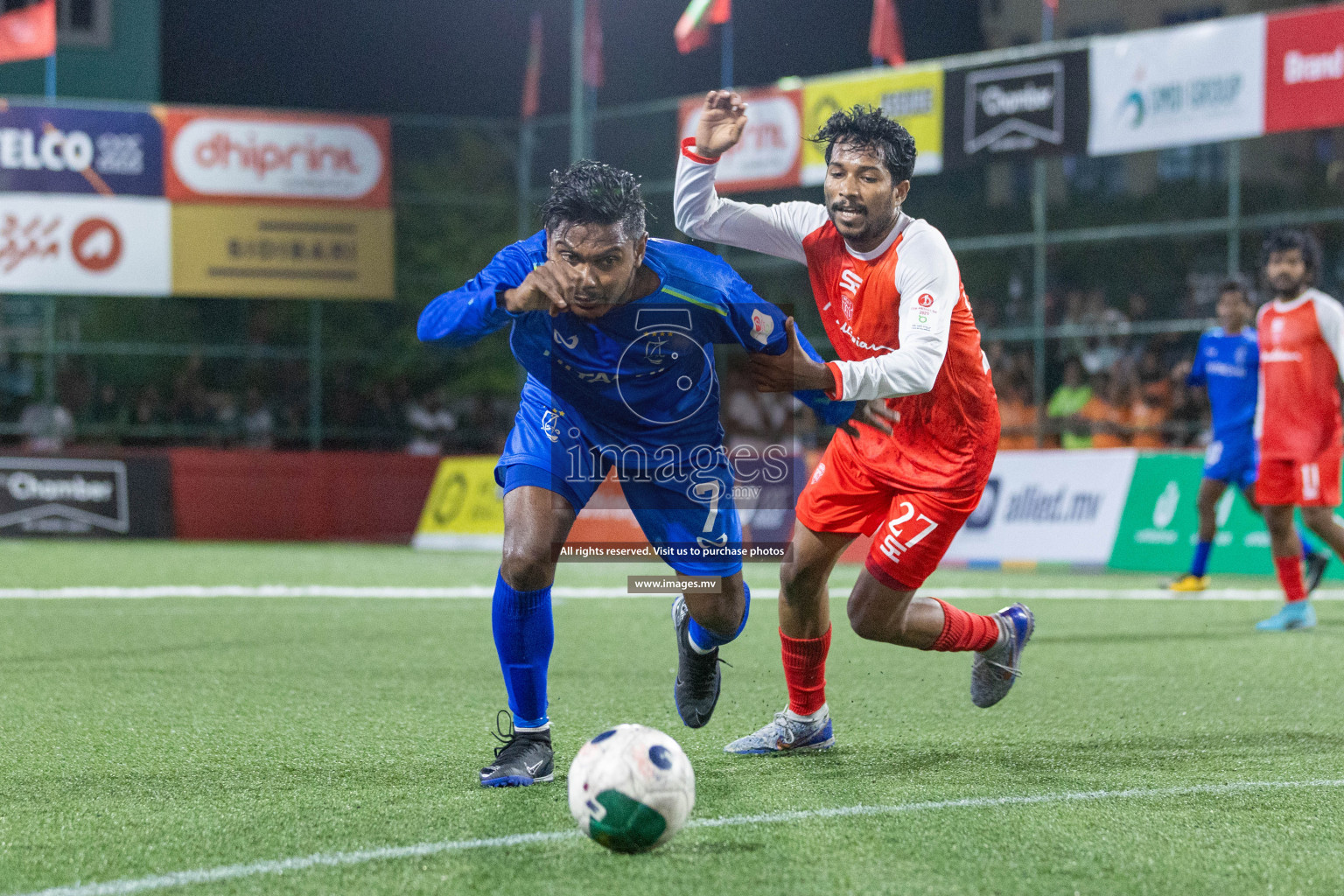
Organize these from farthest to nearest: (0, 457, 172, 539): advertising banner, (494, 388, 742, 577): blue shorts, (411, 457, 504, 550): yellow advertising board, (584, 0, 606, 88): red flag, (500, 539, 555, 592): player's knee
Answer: (584, 0, 606, 88): red flag → (0, 457, 172, 539): advertising banner → (411, 457, 504, 550): yellow advertising board → (494, 388, 742, 577): blue shorts → (500, 539, 555, 592): player's knee

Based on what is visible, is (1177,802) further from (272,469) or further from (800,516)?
(272,469)

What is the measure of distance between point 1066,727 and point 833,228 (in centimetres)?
217

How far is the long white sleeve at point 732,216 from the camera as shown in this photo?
18.1 feet

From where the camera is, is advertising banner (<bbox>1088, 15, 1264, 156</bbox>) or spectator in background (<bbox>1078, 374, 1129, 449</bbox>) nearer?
advertising banner (<bbox>1088, 15, 1264, 156</bbox>)

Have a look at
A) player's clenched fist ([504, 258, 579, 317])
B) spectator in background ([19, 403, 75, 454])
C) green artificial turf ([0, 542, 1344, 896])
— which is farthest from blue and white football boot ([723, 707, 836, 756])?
spectator in background ([19, 403, 75, 454])

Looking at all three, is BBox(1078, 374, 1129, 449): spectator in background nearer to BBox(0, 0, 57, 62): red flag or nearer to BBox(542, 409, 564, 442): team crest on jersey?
BBox(542, 409, 564, 442): team crest on jersey

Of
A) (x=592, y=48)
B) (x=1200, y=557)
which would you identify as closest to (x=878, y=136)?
(x=1200, y=557)

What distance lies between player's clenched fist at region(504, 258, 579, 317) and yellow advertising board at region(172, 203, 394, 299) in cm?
1920

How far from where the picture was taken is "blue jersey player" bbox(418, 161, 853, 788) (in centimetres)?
464

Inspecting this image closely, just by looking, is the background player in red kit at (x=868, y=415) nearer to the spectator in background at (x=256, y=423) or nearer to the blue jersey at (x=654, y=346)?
the blue jersey at (x=654, y=346)

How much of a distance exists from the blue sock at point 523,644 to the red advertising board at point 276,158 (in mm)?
19104

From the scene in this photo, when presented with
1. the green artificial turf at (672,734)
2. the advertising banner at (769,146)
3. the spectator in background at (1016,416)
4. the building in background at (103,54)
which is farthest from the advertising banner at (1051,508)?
the building in background at (103,54)

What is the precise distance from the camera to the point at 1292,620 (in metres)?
9.58

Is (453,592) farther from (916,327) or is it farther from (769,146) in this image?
(769,146)
